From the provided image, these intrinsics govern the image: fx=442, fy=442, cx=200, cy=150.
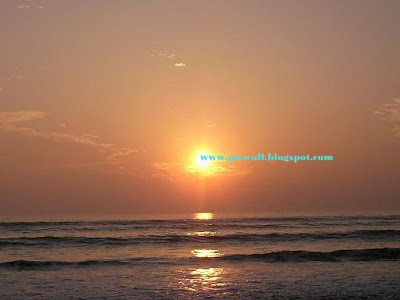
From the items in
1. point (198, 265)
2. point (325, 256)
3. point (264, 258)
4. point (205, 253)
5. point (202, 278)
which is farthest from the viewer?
point (205, 253)

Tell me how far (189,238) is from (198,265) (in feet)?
51.7

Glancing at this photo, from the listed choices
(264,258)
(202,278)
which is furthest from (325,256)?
(202,278)

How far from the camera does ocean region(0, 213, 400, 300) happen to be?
55.1 ft

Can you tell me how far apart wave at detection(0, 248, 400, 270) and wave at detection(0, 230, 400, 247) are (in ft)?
32.9

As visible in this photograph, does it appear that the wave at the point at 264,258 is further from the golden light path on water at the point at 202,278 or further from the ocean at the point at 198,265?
the golden light path on water at the point at 202,278

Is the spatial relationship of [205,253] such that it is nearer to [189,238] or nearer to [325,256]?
[325,256]

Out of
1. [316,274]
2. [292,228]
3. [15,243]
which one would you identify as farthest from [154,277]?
[292,228]

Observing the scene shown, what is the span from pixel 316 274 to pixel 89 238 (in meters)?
24.8

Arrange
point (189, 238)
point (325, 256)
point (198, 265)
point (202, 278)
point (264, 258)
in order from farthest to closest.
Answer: point (189, 238) < point (325, 256) < point (264, 258) < point (198, 265) < point (202, 278)

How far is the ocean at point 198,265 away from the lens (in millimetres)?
16781

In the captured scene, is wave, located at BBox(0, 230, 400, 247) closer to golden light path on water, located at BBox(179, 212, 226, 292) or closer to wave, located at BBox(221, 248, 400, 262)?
wave, located at BBox(221, 248, 400, 262)

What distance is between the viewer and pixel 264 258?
27.6 meters

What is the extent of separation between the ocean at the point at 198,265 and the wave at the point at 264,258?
0.06 m

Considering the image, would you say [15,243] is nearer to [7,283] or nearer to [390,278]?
[7,283]
